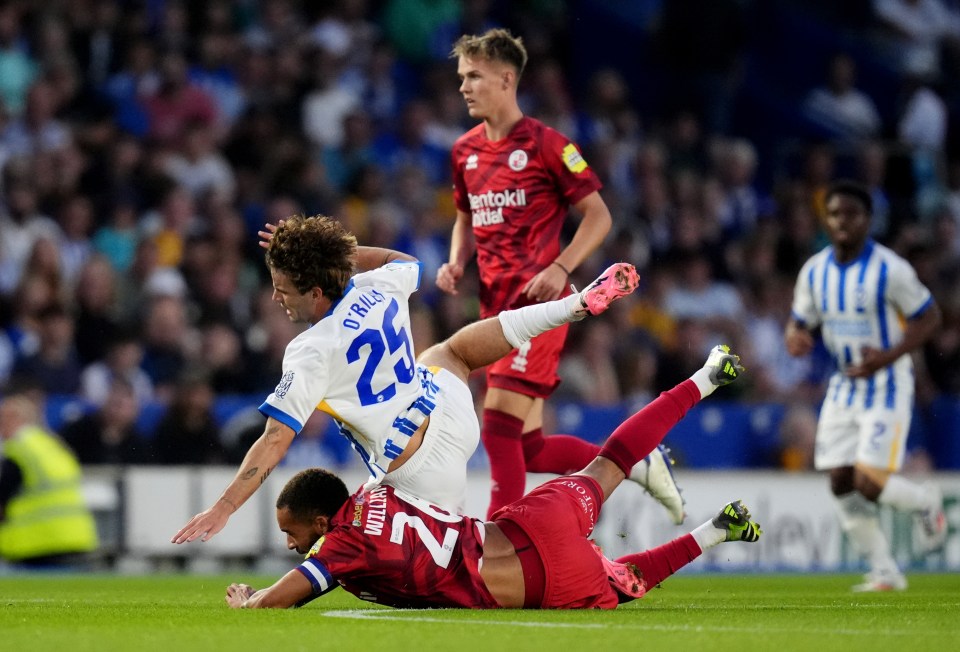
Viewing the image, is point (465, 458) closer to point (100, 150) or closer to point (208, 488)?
point (208, 488)

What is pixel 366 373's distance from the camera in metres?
6.99

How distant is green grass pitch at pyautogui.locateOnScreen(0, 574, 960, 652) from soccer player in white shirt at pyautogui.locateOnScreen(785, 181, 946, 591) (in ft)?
3.63

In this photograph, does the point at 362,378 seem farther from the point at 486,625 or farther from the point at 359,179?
the point at 359,179

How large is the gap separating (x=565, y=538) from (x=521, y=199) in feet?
7.83

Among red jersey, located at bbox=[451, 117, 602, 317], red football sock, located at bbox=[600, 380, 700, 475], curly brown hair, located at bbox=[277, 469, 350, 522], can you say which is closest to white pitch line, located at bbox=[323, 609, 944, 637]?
curly brown hair, located at bbox=[277, 469, 350, 522]

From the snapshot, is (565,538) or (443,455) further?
(443,455)

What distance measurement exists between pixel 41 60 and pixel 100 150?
4.05 ft

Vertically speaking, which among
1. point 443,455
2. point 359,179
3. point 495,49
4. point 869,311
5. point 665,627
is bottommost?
point 665,627

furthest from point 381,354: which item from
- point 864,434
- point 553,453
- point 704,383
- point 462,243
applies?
point 864,434

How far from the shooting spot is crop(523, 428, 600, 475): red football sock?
8.87 metres

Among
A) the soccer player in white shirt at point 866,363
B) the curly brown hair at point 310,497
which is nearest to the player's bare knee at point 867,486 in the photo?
the soccer player in white shirt at point 866,363

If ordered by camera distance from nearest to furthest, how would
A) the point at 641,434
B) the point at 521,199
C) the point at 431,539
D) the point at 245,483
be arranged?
Result: the point at 245,483 → the point at 431,539 → the point at 641,434 → the point at 521,199

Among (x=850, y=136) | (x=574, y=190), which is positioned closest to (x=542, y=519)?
(x=574, y=190)

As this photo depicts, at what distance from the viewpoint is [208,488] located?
42.8ft
